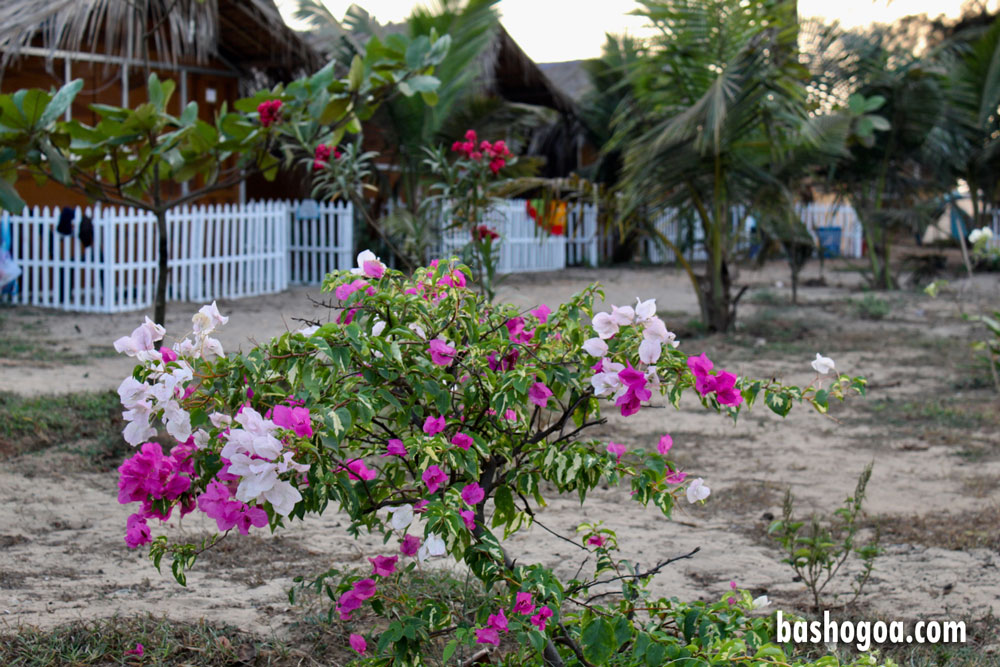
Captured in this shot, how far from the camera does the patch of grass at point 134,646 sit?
2.55m

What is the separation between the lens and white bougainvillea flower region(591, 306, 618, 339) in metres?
2.12

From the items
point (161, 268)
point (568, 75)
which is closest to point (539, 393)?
point (161, 268)

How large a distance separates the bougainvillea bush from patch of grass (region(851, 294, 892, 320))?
386 inches

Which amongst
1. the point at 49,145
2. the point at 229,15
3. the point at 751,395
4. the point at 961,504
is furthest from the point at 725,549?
the point at 229,15

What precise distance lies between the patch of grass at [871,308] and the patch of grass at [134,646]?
995cm

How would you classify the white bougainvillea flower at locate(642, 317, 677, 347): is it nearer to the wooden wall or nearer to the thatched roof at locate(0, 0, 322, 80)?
the thatched roof at locate(0, 0, 322, 80)

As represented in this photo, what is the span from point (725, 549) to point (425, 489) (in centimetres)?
210

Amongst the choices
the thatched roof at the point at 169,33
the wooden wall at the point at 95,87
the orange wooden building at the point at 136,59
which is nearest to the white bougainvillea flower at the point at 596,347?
the thatched roof at the point at 169,33

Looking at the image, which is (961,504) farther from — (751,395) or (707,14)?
(707,14)

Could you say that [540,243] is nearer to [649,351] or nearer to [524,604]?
[649,351]

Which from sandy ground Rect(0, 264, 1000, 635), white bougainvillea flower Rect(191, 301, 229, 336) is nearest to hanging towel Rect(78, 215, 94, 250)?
sandy ground Rect(0, 264, 1000, 635)

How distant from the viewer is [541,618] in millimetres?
1955

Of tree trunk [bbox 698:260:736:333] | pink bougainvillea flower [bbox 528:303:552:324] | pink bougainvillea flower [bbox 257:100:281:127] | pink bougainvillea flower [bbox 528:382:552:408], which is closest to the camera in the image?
pink bougainvillea flower [bbox 528:382:552:408]

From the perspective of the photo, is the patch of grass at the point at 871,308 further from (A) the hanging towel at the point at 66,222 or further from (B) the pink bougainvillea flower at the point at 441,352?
(B) the pink bougainvillea flower at the point at 441,352
